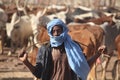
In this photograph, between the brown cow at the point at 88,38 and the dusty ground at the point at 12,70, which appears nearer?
the brown cow at the point at 88,38

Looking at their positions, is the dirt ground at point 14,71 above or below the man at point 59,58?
below

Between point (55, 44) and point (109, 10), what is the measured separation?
85.4 ft

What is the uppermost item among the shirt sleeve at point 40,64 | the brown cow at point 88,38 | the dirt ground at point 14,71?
the shirt sleeve at point 40,64

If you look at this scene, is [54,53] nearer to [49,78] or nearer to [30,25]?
→ [49,78]

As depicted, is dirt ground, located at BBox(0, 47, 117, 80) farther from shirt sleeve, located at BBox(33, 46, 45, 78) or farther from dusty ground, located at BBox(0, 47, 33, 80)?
shirt sleeve, located at BBox(33, 46, 45, 78)

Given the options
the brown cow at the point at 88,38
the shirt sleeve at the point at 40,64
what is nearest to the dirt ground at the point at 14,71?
the brown cow at the point at 88,38

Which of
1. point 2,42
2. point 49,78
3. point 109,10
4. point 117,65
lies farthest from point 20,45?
point 109,10

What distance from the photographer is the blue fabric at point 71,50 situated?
4.14 metres

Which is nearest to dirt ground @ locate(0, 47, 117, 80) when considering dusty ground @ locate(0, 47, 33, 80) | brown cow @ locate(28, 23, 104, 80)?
dusty ground @ locate(0, 47, 33, 80)

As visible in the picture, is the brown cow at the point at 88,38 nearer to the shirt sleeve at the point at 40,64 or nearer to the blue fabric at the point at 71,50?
the blue fabric at the point at 71,50

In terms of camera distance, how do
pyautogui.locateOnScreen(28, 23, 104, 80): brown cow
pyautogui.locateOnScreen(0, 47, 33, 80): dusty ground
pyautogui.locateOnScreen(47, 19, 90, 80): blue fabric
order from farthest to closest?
pyautogui.locateOnScreen(0, 47, 33, 80): dusty ground < pyautogui.locateOnScreen(28, 23, 104, 80): brown cow < pyautogui.locateOnScreen(47, 19, 90, 80): blue fabric

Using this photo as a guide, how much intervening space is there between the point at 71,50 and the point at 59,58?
0.52 feet

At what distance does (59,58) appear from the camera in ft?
13.7

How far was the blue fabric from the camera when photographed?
414cm
